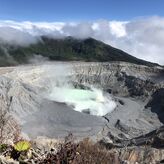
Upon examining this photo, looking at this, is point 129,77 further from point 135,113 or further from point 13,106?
point 13,106

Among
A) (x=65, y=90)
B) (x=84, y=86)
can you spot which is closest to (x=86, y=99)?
(x=65, y=90)

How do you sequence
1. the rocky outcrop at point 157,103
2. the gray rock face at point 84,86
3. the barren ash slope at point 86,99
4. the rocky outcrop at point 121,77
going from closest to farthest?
the gray rock face at point 84,86 → the barren ash slope at point 86,99 → the rocky outcrop at point 157,103 → the rocky outcrop at point 121,77

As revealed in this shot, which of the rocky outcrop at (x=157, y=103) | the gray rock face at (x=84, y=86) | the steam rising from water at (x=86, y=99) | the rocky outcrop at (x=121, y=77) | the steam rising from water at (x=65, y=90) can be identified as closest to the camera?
the gray rock face at (x=84, y=86)

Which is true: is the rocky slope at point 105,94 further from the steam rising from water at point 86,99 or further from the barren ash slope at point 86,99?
the steam rising from water at point 86,99

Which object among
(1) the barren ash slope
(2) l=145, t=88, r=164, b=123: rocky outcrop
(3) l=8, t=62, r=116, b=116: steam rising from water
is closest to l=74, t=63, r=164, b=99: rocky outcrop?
(1) the barren ash slope

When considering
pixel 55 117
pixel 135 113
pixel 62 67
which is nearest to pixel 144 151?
pixel 55 117

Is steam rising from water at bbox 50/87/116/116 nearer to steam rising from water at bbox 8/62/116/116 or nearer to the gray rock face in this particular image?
steam rising from water at bbox 8/62/116/116

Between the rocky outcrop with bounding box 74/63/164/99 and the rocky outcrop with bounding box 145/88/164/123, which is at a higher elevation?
the rocky outcrop with bounding box 74/63/164/99

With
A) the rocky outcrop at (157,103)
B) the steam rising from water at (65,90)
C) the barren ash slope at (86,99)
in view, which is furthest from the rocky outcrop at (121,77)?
the rocky outcrop at (157,103)
